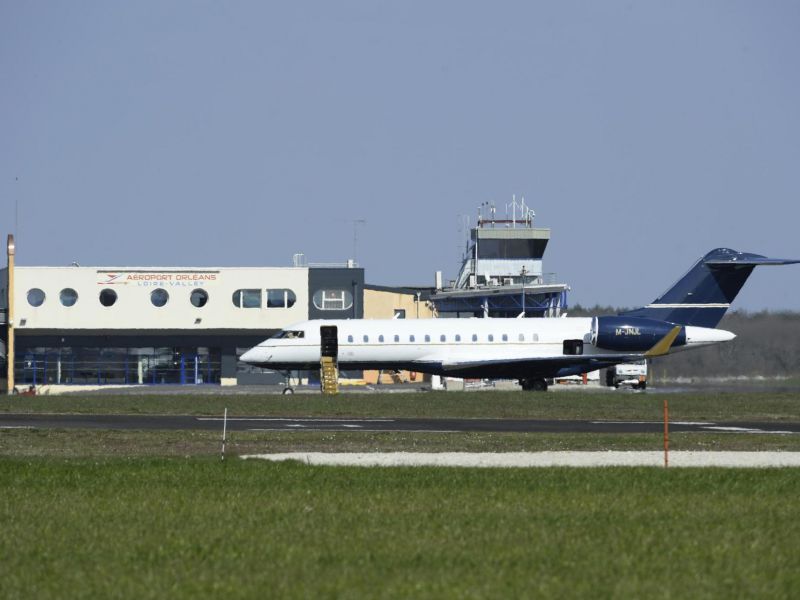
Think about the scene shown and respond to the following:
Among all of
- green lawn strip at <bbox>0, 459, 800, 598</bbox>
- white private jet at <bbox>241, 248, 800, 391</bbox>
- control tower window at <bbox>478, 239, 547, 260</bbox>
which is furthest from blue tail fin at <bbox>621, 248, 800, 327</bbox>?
green lawn strip at <bbox>0, 459, 800, 598</bbox>

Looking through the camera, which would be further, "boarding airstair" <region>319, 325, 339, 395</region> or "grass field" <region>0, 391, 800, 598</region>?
"boarding airstair" <region>319, 325, 339, 395</region>

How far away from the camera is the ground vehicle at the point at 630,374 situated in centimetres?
6750

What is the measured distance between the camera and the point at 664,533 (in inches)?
538

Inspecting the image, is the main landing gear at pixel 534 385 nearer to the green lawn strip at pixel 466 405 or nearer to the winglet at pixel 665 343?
the winglet at pixel 665 343

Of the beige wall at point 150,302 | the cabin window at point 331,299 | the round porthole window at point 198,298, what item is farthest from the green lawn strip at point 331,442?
the cabin window at point 331,299

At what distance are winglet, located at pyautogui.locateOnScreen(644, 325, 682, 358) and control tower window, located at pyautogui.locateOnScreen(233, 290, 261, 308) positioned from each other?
2833 centimetres

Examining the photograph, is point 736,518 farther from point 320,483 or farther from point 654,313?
point 654,313

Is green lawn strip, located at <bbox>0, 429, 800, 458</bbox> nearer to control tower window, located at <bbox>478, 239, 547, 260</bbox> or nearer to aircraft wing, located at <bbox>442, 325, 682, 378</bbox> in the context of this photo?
aircraft wing, located at <bbox>442, 325, 682, 378</bbox>

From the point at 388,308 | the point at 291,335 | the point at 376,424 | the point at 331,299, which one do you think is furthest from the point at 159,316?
the point at 376,424

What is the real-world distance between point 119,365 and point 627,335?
114ft

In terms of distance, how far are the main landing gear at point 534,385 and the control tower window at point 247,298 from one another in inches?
894

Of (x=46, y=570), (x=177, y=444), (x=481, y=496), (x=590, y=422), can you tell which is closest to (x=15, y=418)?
(x=177, y=444)

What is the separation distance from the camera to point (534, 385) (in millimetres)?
59469

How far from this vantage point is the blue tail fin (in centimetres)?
5828
